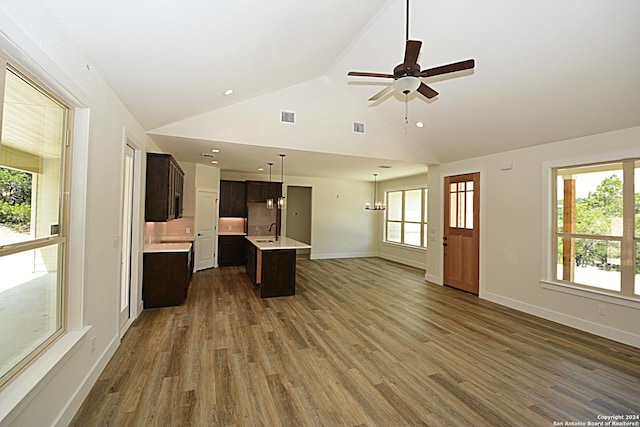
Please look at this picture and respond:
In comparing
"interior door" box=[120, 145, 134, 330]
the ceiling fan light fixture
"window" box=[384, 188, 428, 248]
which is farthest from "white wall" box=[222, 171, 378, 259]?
the ceiling fan light fixture

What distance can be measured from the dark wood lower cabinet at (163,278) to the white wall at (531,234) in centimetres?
518

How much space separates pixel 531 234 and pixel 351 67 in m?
3.79

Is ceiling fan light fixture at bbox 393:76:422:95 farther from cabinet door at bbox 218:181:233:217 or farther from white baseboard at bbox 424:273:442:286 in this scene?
cabinet door at bbox 218:181:233:217

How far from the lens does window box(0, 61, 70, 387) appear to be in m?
1.57

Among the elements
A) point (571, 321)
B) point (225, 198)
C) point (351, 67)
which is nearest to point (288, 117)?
point (351, 67)

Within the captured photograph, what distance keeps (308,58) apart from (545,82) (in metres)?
2.79

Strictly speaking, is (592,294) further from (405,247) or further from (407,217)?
(407,217)

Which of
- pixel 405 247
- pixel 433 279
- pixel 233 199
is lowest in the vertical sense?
pixel 433 279

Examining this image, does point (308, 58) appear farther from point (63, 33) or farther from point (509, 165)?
point (509, 165)

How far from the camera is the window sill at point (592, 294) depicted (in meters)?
3.55

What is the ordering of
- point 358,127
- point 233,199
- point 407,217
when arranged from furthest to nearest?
1. point 407,217
2. point 233,199
3. point 358,127

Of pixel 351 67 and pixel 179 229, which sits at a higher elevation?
pixel 351 67

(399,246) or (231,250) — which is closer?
(231,250)

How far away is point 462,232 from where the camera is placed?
592 cm
